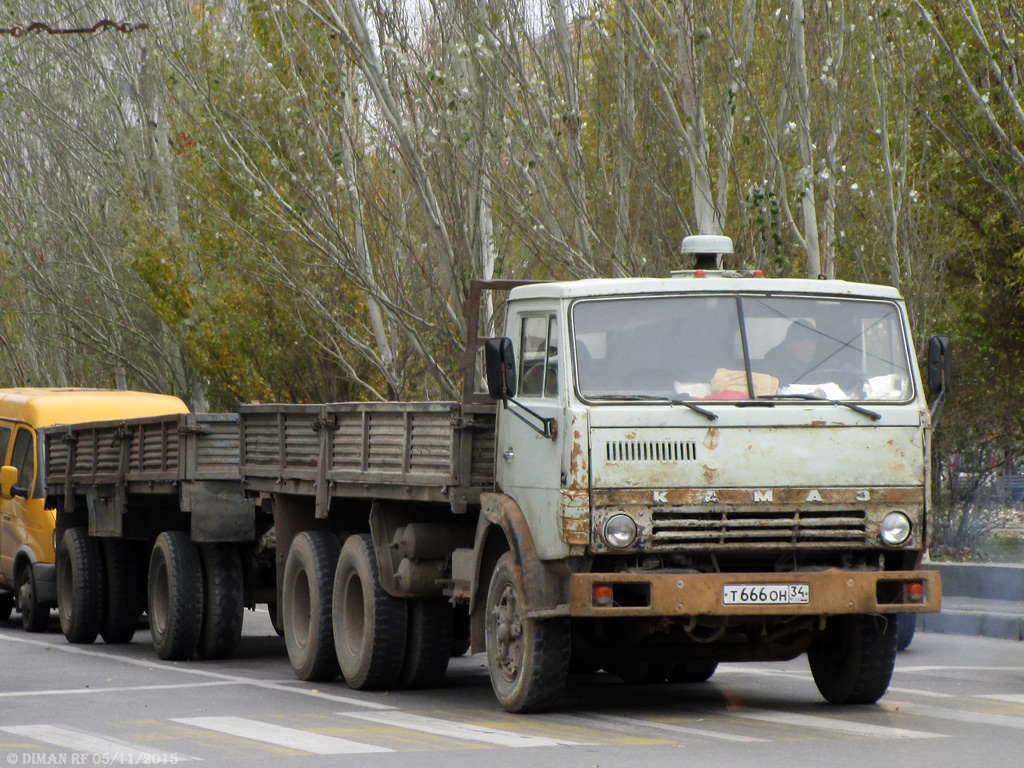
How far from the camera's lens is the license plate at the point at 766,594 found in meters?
8.71

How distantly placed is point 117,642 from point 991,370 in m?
12.0

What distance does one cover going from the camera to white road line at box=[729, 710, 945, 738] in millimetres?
8477

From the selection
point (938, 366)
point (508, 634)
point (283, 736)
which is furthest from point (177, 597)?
point (938, 366)

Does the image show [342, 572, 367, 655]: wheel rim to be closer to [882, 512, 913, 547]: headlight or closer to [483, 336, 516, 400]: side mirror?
[483, 336, 516, 400]: side mirror

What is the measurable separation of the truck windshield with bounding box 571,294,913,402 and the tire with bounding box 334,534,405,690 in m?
2.46

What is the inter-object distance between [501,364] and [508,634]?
56.0 inches

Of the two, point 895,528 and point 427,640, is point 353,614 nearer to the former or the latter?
point 427,640

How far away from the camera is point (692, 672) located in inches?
456

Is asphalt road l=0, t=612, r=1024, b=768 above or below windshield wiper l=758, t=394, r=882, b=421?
below

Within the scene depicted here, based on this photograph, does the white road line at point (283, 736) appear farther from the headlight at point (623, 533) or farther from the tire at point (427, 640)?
the tire at point (427, 640)

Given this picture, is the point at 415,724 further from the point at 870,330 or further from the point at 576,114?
the point at 576,114

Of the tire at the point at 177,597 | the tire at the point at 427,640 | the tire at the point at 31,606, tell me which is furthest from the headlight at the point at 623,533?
the tire at the point at 31,606

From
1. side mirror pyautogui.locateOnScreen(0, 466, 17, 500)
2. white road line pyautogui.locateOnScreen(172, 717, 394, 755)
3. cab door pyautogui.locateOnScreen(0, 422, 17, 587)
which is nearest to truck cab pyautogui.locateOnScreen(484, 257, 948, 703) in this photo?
white road line pyautogui.locateOnScreen(172, 717, 394, 755)

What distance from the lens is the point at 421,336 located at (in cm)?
2050
